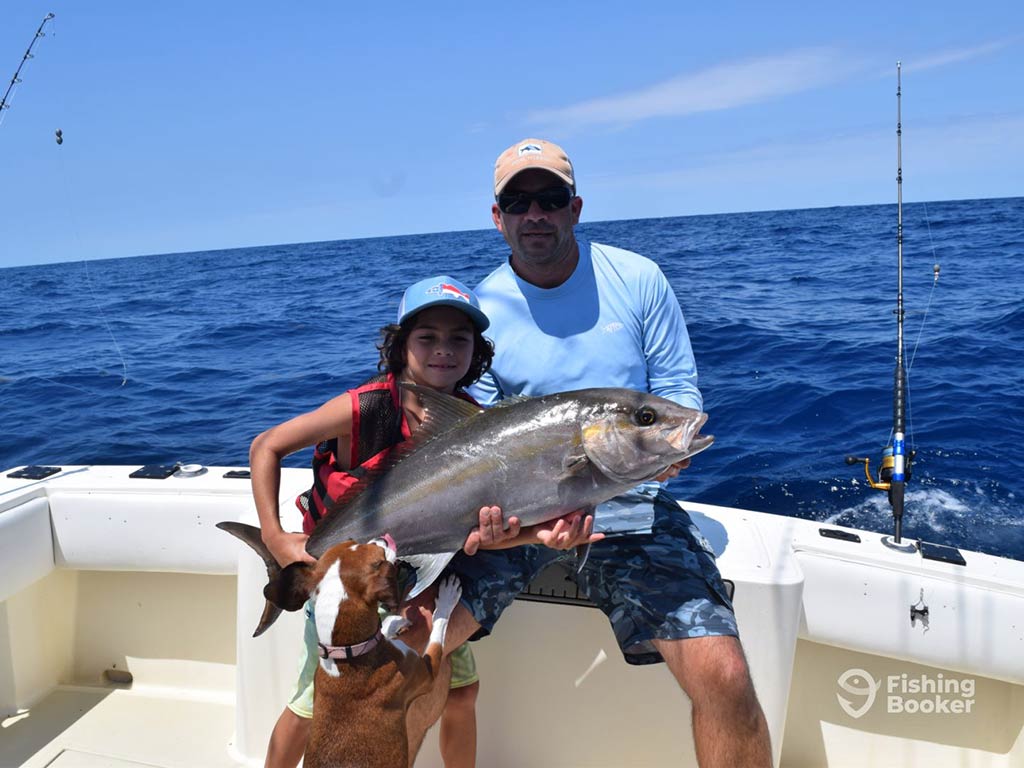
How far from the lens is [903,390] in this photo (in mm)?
4367

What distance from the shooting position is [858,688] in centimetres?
330

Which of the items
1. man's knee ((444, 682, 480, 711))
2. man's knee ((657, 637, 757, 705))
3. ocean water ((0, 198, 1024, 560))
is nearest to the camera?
man's knee ((657, 637, 757, 705))

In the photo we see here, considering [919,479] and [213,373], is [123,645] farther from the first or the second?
[213,373]

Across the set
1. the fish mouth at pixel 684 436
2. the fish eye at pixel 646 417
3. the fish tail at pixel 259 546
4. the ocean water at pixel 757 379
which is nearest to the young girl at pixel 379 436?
the fish tail at pixel 259 546

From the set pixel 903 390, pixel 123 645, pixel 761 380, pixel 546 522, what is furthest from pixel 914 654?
pixel 761 380

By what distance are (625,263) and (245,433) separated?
24.7ft

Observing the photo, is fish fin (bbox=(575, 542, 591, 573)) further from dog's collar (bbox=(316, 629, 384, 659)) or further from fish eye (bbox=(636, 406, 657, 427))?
dog's collar (bbox=(316, 629, 384, 659))

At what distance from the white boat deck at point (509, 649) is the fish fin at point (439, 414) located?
0.89 m

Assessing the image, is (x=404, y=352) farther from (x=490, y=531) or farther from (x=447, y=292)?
(x=490, y=531)

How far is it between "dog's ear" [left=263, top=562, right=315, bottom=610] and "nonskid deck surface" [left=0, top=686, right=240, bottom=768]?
1641 millimetres

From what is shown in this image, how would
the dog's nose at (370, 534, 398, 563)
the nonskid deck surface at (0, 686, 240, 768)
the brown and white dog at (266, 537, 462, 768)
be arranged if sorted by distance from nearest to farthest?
1. the brown and white dog at (266, 537, 462, 768)
2. the dog's nose at (370, 534, 398, 563)
3. the nonskid deck surface at (0, 686, 240, 768)

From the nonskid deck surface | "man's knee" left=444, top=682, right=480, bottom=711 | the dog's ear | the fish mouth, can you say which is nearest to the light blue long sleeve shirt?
the fish mouth

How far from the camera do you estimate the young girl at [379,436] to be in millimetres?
2717

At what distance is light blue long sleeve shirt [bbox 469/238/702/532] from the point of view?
321 cm
